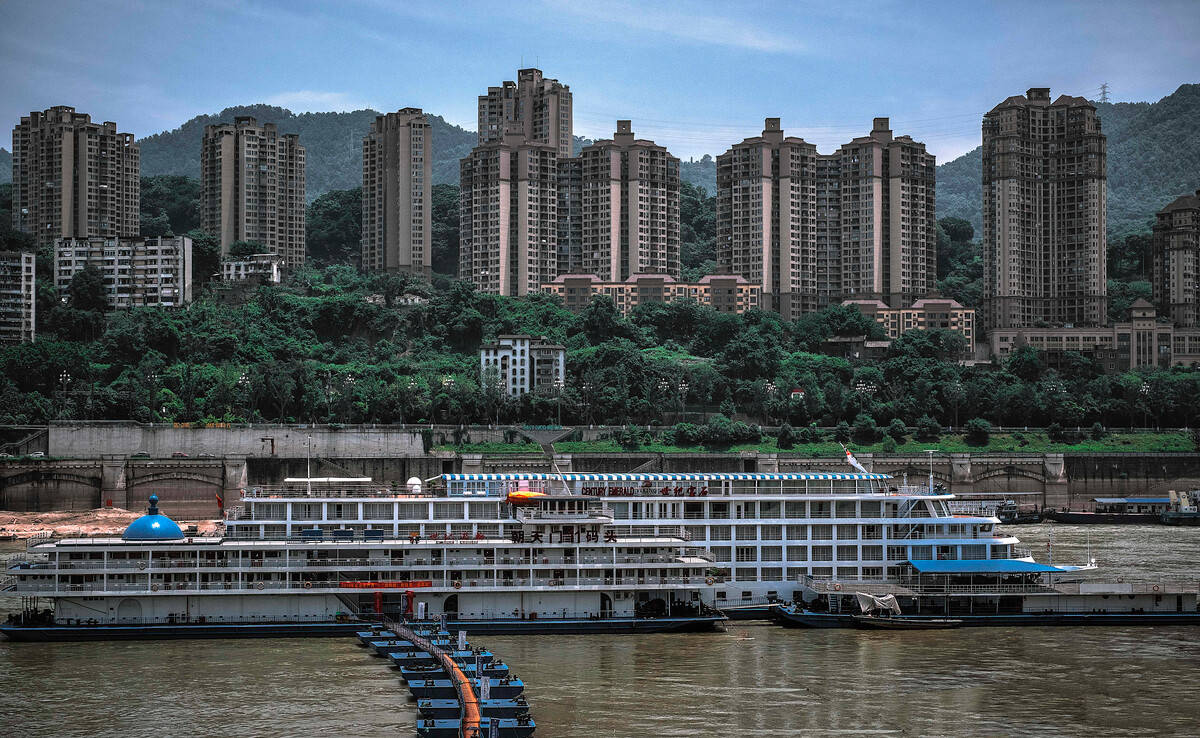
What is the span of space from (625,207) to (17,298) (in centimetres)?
6572

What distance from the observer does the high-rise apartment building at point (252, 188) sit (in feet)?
555

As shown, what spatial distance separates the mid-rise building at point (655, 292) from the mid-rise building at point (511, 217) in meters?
6.34

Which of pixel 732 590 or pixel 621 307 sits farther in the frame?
pixel 621 307

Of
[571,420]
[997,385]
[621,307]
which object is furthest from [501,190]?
[997,385]

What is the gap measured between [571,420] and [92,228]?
75498mm

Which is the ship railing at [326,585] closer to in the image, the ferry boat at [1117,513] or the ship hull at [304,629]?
the ship hull at [304,629]

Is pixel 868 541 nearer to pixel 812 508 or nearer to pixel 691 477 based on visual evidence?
pixel 812 508

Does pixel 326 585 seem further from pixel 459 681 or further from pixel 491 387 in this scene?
pixel 491 387

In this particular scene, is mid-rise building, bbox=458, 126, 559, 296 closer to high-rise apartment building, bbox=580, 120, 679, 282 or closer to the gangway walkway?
high-rise apartment building, bbox=580, 120, 679, 282

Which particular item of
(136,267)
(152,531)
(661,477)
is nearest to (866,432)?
(661,477)

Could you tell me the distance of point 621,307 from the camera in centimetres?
15400

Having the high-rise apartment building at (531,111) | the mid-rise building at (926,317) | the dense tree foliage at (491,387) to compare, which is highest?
the high-rise apartment building at (531,111)

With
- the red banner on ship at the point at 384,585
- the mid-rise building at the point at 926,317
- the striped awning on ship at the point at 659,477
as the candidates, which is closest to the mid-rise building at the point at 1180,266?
the mid-rise building at the point at 926,317

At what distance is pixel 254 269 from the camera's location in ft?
501
